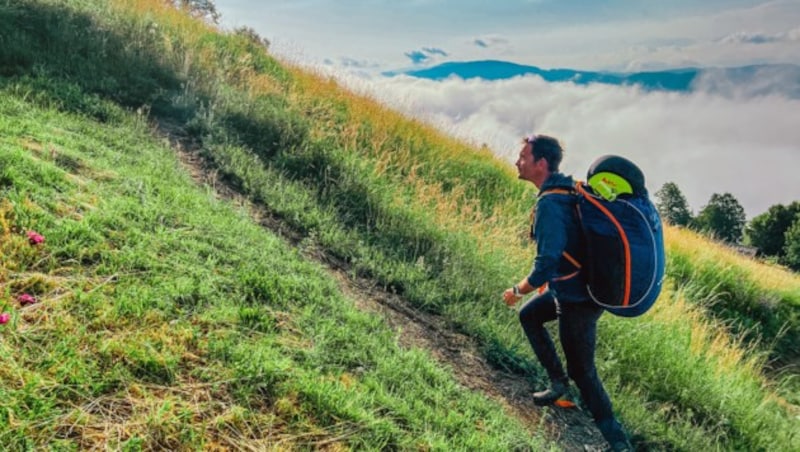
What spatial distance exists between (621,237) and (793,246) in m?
57.1

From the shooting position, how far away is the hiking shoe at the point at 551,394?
13.0 ft

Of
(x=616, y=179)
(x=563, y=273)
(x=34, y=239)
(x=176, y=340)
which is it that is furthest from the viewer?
(x=563, y=273)

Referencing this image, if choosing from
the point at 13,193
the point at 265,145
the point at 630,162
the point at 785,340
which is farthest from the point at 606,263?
the point at 785,340

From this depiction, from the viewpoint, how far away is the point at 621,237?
2871 millimetres

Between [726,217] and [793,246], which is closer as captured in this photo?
[793,246]

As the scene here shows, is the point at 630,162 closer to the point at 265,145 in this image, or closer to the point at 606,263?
the point at 606,263

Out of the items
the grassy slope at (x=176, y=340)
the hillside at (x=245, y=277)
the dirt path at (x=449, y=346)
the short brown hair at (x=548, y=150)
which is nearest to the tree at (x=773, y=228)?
the hillside at (x=245, y=277)

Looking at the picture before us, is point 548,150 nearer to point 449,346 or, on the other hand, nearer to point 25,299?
point 449,346

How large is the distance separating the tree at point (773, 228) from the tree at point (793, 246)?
3.50 ft

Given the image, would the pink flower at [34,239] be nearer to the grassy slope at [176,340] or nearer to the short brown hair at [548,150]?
the grassy slope at [176,340]

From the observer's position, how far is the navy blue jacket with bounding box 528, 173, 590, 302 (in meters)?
3.08

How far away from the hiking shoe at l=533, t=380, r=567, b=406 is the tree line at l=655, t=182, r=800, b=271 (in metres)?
47.8

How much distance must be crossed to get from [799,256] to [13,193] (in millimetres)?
57954

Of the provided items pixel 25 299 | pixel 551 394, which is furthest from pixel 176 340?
pixel 551 394
